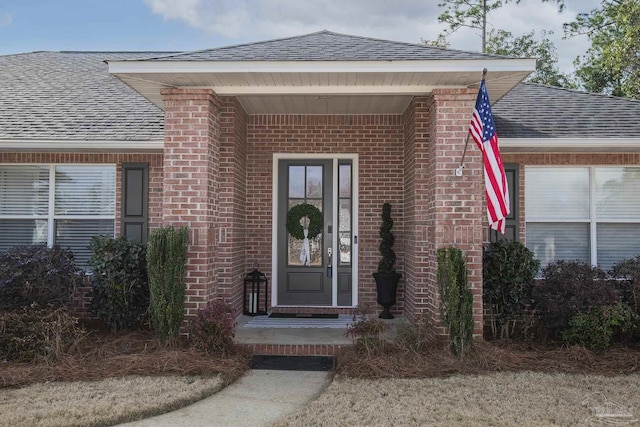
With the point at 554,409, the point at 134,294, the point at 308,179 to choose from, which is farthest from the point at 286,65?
the point at 554,409

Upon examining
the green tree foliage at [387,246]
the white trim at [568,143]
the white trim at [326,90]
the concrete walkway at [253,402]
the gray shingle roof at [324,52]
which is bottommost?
the concrete walkway at [253,402]

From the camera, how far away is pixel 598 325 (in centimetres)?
566

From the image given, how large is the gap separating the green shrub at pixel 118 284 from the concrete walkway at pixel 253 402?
1.97 m

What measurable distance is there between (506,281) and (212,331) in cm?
353

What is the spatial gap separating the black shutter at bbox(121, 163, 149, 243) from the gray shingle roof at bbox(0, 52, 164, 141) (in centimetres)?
52

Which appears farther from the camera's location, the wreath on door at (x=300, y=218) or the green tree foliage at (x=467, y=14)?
the green tree foliage at (x=467, y=14)

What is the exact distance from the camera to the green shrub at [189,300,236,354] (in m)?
5.50

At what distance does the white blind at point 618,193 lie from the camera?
738cm

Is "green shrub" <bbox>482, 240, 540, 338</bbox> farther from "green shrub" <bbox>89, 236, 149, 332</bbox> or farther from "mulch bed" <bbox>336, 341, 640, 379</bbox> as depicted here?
"green shrub" <bbox>89, 236, 149, 332</bbox>

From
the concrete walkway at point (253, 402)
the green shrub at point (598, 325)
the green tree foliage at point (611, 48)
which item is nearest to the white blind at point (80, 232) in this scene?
the concrete walkway at point (253, 402)

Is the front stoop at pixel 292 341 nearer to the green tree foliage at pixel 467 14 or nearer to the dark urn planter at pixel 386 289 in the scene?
the dark urn planter at pixel 386 289

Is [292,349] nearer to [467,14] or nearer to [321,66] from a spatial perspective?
[321,66]

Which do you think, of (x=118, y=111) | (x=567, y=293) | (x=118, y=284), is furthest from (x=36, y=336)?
(x=567, y=293)

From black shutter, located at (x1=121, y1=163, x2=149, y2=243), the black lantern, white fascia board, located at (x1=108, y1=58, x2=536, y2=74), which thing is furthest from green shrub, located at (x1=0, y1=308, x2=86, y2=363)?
white fascia board, located at (x1=108, y1=58, x2=536, y2=74)
